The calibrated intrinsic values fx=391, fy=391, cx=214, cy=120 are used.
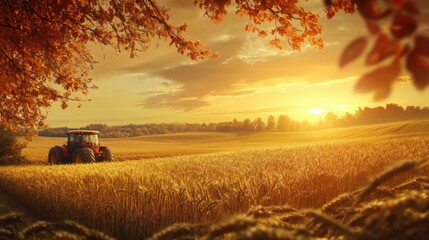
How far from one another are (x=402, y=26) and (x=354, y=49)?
0.19m

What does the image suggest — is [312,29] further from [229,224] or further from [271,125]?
[271,125]

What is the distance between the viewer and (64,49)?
10117mm

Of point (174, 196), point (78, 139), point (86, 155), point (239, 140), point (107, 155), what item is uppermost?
point (78, 139)

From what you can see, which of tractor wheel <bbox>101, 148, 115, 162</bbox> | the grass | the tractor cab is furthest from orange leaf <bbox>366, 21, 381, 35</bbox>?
the grass

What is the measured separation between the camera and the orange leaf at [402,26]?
133 centimetres

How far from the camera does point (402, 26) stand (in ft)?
4.42

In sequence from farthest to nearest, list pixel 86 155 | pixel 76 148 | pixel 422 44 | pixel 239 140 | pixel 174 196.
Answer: pixel 239 140
pixel 76 148
pixel 86 155
pixel 174 196
pixel 422 44

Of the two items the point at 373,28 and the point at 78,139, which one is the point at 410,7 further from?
the point at 78,139

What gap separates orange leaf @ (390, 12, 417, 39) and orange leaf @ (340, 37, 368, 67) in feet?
0.39

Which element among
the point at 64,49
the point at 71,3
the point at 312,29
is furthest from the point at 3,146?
the point at 312,29

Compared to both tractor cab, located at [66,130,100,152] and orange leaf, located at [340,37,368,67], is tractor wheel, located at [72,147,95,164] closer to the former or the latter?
tractor cab, located at [66,130,100,152]

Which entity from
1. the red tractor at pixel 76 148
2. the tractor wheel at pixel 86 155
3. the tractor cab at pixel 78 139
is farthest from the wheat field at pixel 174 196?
the tractor cab at pixel 78 139

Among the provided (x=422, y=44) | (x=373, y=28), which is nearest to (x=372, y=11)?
(x=373, y=28)

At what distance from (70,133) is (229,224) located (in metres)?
25.2
